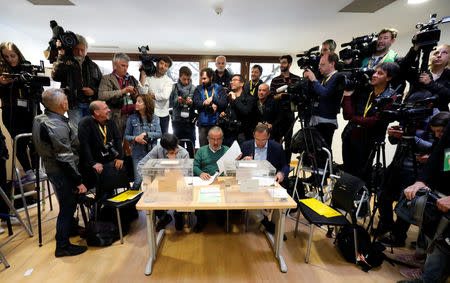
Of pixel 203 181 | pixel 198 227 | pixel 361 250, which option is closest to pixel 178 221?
pixel 198 227

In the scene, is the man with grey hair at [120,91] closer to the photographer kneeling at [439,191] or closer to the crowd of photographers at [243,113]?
the crowd of photographers at [243,113]

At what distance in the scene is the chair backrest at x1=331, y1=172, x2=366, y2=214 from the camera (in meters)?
1.84

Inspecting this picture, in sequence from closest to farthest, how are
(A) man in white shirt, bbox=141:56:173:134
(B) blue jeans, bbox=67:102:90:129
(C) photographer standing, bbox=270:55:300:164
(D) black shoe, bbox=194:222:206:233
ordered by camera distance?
(D) black shoe, bbox=194:222:206:233 → (B) blue jeans, bbox=67:102:90:129 → (C) photographer standing, bbox=270:55:300:164 → (A) man in white shirt, bbox=141:56:173:134

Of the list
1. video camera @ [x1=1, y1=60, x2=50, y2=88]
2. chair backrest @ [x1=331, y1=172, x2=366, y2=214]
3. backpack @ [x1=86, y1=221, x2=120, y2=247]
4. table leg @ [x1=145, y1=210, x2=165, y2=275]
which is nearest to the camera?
table leg @ [x1=145, y1=210, x2=165, y2=275]

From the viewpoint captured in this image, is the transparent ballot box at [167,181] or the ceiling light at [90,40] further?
the ceiling light at [90,40]

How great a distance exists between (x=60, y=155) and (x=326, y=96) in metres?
2.93

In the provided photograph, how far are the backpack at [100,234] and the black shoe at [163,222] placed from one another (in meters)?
0.48

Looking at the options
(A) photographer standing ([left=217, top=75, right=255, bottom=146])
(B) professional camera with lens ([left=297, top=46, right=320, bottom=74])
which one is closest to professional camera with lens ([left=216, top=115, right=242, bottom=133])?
(A) photographer standing ([left=217, top=75, right=255, bottom=146])

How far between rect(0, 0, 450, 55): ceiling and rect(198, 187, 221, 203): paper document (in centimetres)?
258

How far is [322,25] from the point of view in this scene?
358 centimetres

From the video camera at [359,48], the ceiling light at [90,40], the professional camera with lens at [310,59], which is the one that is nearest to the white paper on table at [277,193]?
the professional camera with lens at [310,59]

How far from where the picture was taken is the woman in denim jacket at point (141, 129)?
272 cm

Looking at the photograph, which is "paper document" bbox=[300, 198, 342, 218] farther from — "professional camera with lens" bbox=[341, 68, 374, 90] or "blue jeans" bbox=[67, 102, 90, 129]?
"blue jeans" bbox=[67, 102, 90, 129]

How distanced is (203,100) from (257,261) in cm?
236
